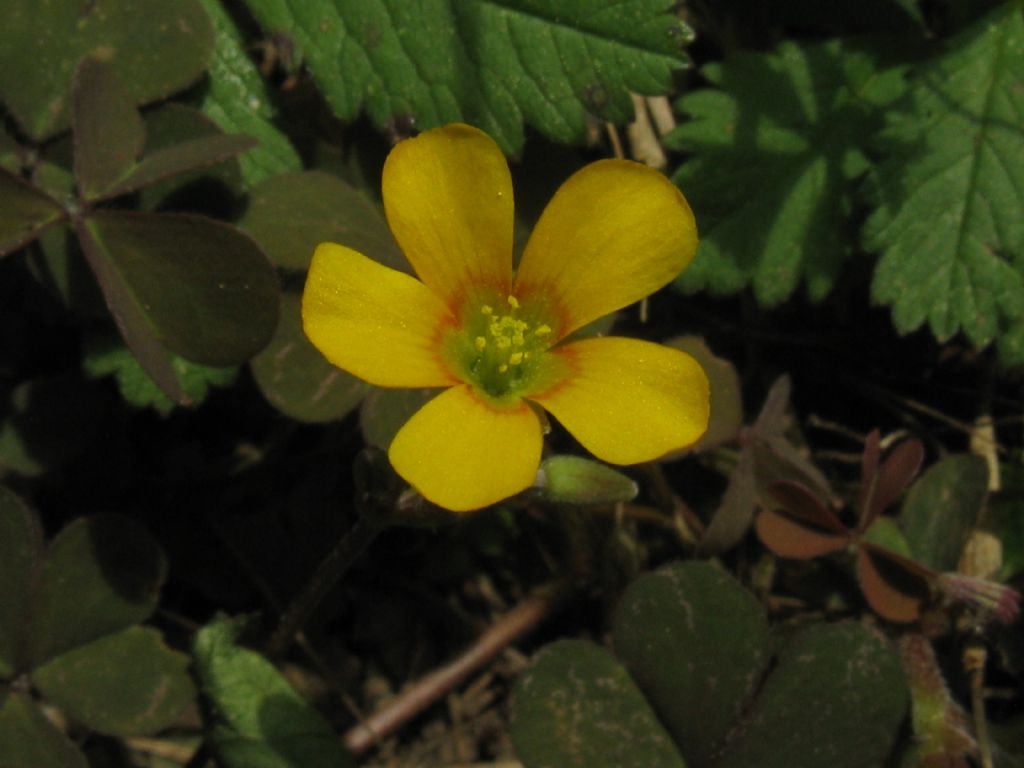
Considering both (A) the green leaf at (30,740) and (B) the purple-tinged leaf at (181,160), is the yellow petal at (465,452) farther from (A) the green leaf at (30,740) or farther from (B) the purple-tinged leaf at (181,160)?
(A) the green leaf at (30,740)

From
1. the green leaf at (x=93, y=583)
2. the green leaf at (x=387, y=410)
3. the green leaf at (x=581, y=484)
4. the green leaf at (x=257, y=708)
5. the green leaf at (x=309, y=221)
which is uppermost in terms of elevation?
the green leaf at (x=309, y=221)

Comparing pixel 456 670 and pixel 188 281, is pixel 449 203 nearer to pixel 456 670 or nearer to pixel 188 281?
pixel 188 281

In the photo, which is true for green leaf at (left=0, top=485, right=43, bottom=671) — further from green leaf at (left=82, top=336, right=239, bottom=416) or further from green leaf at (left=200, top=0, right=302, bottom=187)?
green leaf at (left=200, top=0, right=302, bottom=187)

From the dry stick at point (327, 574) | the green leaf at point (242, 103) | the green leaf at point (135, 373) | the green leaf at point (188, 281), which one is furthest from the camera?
the green leaf at point (242, 103)

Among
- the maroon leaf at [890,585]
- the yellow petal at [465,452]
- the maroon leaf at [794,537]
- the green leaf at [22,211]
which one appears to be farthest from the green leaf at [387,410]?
the maroon leaf at [890,585]

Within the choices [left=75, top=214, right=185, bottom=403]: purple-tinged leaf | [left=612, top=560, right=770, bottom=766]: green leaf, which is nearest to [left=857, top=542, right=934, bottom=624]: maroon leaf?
[left=612, top=560, right=770, bottom=766]: green leaf

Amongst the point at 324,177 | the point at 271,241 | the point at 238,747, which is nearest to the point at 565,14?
the point at 324,177
